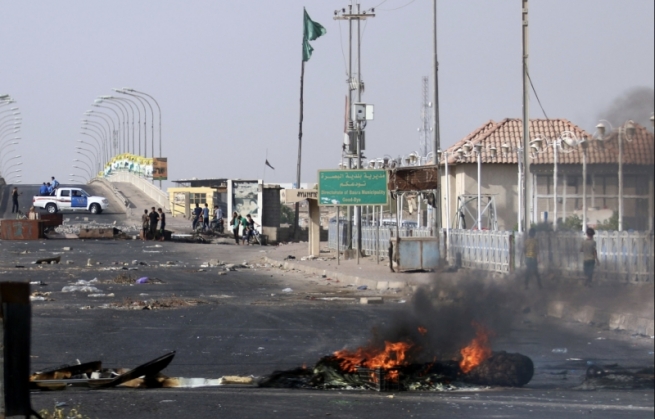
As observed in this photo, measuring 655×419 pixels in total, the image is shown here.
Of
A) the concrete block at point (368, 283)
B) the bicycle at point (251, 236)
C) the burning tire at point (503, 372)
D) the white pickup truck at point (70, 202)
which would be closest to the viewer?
the burning tire at point (503, 372)

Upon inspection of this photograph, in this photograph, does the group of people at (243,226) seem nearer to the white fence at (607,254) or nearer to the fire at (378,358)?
the white fence at (607,254)

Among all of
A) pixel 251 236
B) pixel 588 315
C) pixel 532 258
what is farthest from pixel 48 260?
pixel 588 315

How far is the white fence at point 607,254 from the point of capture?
5.16 m

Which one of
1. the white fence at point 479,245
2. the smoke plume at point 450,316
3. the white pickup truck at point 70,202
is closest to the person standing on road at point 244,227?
the white pickup truck at point 70,202

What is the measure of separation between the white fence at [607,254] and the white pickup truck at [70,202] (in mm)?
51481

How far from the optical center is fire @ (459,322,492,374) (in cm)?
931

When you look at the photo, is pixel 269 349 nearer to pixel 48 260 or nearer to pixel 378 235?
pixel 48 260

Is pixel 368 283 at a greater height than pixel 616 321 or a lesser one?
lesser

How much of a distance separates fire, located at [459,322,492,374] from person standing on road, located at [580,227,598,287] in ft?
4.93

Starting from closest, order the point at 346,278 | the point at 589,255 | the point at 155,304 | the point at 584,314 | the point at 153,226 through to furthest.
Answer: the point at 589,255
the point at 584,314
the point at 155,304
the point at 346,278
the point at 153,226

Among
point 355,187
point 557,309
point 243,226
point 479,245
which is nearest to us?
point 557,309

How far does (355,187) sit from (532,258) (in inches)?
826

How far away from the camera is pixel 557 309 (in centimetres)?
946

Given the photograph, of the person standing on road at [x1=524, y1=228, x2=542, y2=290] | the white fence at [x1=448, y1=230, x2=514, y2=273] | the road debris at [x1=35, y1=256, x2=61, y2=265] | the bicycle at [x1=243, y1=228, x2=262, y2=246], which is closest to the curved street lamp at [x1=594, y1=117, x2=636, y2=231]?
the person standing on road at [x1=524, y1=228, x2=542, y2=290]
